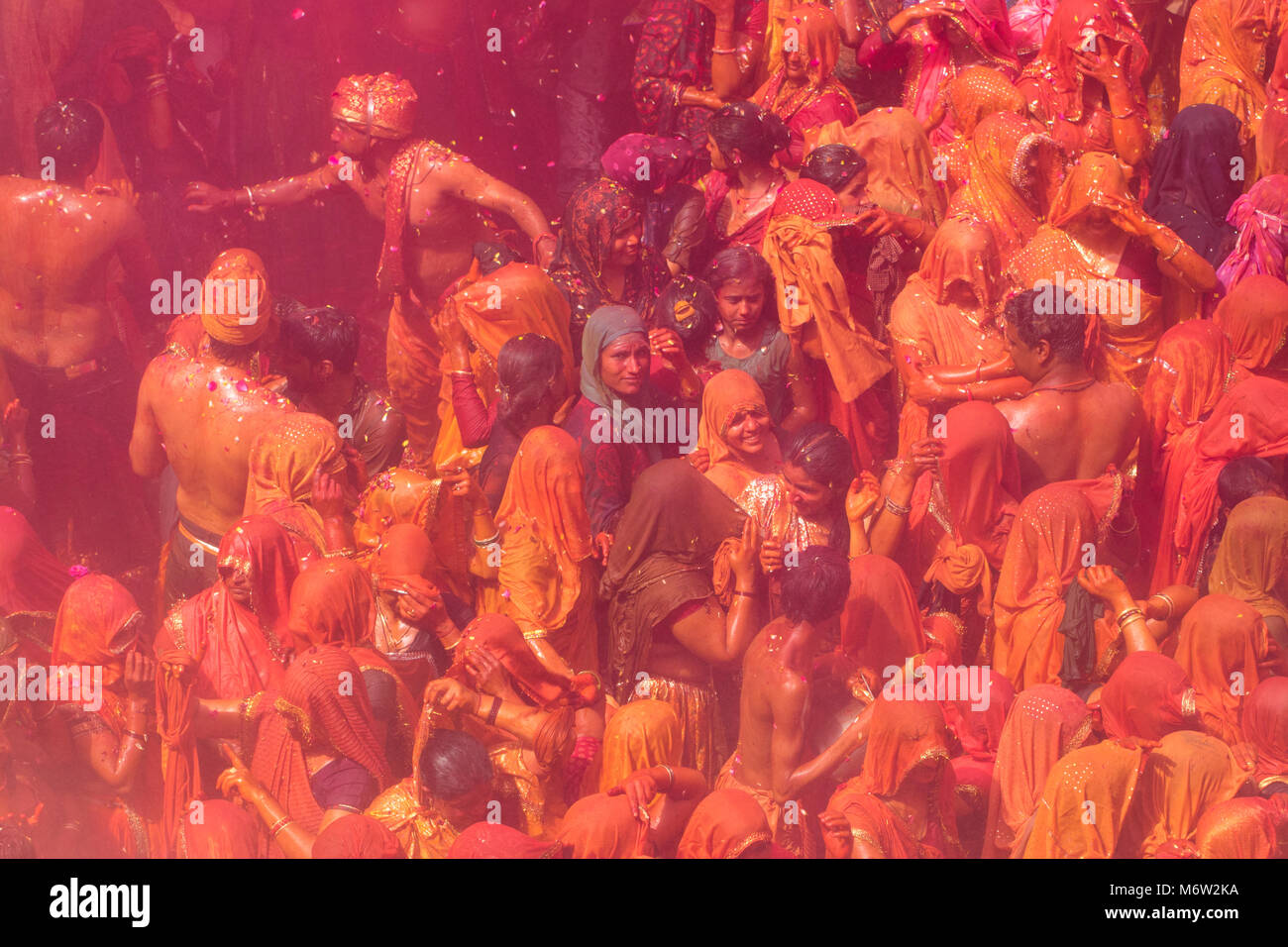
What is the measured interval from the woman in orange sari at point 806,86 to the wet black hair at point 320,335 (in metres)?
1.92

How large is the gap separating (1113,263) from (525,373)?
7.73 ft

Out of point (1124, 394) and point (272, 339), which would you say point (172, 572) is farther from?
point (1124, 394)

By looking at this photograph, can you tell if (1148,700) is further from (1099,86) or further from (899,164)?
(1099,86)

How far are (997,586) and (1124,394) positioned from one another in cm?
88

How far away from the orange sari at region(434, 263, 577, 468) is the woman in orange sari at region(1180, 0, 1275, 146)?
275 centimetres

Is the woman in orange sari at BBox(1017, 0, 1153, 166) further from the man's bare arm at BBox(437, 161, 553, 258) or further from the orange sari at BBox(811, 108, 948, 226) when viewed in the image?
the man's bare arm at BBox(437, 161, 553, 258)

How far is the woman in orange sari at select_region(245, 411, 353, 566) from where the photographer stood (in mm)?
10453

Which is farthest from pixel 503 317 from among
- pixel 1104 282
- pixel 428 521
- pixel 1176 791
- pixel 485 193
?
pixel 1176 791

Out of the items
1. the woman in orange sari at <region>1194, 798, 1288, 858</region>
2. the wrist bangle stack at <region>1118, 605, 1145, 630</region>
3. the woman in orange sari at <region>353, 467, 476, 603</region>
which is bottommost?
the woman in orange sari at <region>1194, 798, 1288, 858</region>

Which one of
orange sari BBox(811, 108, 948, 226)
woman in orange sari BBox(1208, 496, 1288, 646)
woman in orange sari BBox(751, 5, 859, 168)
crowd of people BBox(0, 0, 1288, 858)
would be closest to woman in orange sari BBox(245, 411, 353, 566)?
crowd of people BBox(0, 0, 1288, 858)

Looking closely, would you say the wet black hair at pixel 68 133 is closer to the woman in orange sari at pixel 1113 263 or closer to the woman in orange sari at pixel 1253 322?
the woman in orange sari at pixel 1113 263

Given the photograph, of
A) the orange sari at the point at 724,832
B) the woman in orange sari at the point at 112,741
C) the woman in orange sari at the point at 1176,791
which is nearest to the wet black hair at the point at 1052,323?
the woman in orange sari at the point at 1176,791

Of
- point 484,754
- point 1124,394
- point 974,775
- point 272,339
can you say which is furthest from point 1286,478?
point 272,339

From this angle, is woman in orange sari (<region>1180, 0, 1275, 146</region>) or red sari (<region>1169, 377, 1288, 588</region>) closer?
red sari (<region>1169, 377, 1288, 588</region>)
